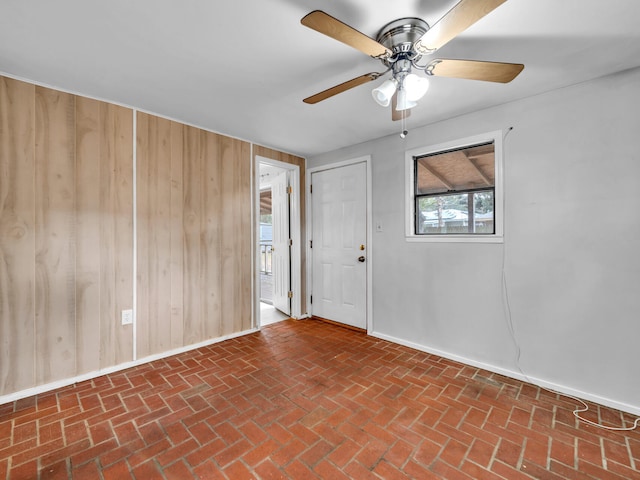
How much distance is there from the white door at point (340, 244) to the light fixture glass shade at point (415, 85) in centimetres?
194

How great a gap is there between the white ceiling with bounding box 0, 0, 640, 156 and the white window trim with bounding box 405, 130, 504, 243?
288mm

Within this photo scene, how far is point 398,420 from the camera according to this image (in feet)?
6.34

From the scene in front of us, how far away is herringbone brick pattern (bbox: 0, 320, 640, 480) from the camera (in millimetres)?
1540

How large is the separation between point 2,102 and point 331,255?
334cm

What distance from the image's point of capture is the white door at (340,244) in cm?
366

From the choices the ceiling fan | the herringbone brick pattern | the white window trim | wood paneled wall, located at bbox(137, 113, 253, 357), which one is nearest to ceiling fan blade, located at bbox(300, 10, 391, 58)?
the ceiling fan

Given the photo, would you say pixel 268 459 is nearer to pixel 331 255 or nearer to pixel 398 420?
pixel 398 420

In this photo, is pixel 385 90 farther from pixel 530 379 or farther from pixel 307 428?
pixel 530 379

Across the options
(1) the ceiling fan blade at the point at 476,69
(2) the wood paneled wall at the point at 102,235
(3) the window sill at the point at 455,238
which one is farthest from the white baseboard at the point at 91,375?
(1) the ceiling fan blade at the point at 476,69

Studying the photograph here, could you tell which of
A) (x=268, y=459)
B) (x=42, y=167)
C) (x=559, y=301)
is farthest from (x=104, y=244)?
(x=559, y=301)

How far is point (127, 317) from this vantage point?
8.71ft

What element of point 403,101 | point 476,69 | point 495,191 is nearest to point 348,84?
point 403,101

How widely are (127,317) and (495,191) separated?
3.53 m

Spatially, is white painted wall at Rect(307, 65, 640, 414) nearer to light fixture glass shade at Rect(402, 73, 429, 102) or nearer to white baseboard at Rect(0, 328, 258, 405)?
light fixture glass shade at Rect(402, 73, 429, 102)
